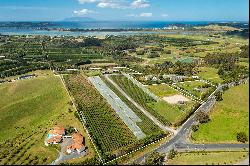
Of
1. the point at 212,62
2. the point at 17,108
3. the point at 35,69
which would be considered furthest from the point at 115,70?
the point at 17,108

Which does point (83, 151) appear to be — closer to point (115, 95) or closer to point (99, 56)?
point (115, 95)

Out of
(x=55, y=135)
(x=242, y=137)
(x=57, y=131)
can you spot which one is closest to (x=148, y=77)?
(x=242, y=137)

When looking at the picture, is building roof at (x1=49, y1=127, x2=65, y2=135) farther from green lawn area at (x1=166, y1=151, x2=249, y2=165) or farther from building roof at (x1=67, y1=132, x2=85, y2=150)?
green lawn area at (x1=166, y1=151, x2=249, y2=165)

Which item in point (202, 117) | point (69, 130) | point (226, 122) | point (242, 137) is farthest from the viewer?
point (226, 122)

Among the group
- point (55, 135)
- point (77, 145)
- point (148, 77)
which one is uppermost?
point (148, 77)

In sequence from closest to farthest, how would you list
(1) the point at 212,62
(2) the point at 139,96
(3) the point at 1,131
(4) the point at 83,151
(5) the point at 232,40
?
(4) the point at 83,151 < (3) the point at 1,131 < (2) the point at 139,96 < (1) the point at 212,62 < (5) the point at 232,40

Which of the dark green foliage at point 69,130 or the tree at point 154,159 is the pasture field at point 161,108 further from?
the dark green foliage at point 69,130

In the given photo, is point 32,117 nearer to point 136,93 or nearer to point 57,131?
point 57,131

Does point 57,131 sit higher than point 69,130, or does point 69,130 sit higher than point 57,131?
point 57,131

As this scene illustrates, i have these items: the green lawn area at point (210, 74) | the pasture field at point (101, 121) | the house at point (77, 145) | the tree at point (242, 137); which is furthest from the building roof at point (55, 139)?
the green lawn area at point (210, 74)
